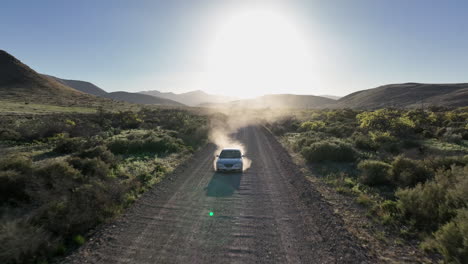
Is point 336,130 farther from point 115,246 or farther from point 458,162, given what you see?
point 115,246

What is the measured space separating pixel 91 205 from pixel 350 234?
810cm

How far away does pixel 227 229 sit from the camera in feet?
23.9

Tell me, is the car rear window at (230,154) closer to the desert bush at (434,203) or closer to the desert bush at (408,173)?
the desert bush at (408,173)

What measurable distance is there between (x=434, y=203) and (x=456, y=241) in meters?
2.31

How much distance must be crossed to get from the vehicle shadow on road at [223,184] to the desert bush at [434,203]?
6.51m

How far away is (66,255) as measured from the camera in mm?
5777

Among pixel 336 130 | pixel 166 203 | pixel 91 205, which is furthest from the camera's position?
pixel 336 130

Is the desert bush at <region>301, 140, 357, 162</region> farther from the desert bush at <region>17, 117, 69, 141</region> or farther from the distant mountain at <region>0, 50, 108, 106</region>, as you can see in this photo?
the distant mountain at <region>0, 50, 108, 106</region>

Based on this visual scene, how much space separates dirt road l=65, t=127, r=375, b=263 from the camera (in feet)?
19.2

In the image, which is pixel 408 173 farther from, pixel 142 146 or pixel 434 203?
pixel 142 146

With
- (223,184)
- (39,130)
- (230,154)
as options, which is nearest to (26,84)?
(39,130)

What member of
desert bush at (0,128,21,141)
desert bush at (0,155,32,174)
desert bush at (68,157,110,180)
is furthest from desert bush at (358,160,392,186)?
desert bush at (0,128,21,141)

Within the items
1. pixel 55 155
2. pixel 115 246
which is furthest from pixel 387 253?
pixel 55 155

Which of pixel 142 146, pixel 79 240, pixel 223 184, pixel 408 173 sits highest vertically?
pixel 408 173
